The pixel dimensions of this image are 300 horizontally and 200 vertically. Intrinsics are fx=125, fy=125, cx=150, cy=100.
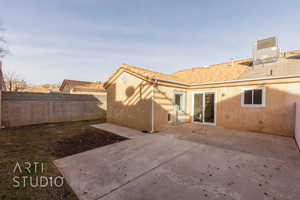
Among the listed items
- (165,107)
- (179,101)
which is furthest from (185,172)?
(179,101)

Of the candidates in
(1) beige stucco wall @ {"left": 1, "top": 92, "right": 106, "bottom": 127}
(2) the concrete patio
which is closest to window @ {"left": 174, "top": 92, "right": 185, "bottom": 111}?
(2) the concrete patio

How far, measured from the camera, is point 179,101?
8500 millimetres

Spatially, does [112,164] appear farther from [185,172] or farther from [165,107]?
[165,107]

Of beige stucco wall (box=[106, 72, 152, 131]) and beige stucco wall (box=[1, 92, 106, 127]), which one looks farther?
beige stucco wall (box=[1, 92, 106, 127])

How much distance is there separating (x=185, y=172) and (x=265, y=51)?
31.0 feet

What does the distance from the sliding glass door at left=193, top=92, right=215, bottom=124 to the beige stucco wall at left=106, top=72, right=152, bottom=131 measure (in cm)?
399

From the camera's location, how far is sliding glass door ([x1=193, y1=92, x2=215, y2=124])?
8.20m

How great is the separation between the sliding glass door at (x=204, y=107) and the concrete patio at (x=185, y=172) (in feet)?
12.1

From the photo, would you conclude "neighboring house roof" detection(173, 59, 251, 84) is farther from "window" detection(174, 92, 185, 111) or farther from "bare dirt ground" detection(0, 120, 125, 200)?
"bare dirt ground" detection(0, 120, 125, 200)

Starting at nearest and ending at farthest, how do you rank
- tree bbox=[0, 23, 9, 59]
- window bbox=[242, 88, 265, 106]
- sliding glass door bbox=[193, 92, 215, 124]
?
window bbox=[242, 88, 265, 106] < sliding glass door bbox=[193, 92, 215, 124] < tree bbox=[0, 23, 9, 59]

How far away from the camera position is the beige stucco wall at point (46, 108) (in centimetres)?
810

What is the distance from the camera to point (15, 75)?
76.9ft

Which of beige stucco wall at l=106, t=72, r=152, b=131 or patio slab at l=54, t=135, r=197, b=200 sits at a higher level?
beige stucco wall at l=106, t=72, r=152, b=131

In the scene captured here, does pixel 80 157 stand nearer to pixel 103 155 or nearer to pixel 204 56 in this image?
pixel 103 155
